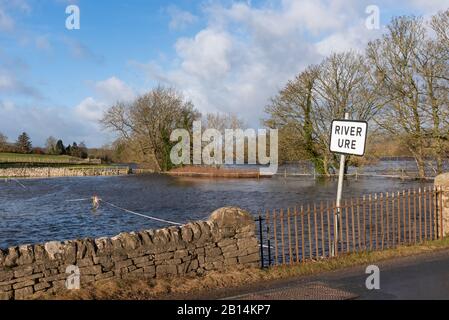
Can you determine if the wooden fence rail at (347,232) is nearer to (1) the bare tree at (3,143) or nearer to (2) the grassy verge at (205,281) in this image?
(2) the grassy verge at (205,281)

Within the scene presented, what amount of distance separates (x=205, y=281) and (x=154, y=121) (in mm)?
59161

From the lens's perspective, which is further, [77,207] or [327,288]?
[77,207]

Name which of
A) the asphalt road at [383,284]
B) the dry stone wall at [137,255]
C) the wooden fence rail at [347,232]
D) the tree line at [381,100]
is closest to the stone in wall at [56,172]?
the tree line at [381,100]

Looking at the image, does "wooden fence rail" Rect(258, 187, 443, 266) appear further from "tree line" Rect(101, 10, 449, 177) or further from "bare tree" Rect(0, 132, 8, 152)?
"bare tree" Rect(0, 132, 8, 152)

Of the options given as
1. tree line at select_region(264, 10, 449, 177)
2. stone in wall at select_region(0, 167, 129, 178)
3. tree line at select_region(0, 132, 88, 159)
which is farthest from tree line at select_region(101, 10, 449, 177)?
tree line at select_region(0, 132, 88, 159)

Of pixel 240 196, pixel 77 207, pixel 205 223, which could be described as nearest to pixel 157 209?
pixel 77 207

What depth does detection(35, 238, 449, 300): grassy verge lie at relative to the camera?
709 cm

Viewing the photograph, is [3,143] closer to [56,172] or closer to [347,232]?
[56,172]

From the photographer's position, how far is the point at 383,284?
7.42 meters

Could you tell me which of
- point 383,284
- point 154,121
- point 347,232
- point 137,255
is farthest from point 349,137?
point 154,121

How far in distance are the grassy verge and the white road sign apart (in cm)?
231

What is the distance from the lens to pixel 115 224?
67.2 feet
